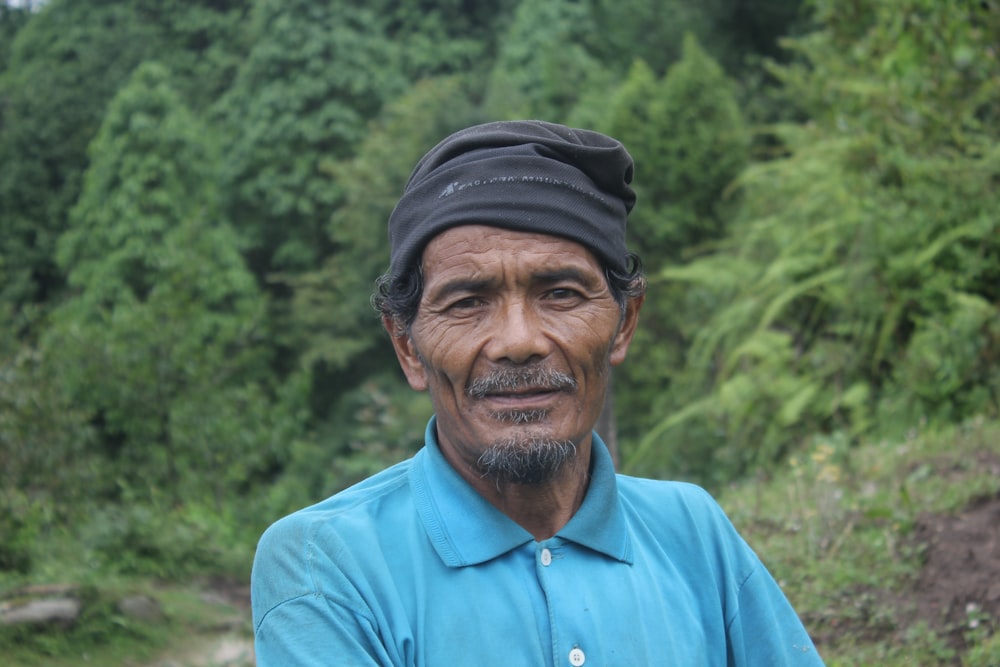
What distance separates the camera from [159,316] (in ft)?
51.5

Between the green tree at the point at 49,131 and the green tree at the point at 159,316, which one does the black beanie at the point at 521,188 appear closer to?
the green tree at the point at 159,316

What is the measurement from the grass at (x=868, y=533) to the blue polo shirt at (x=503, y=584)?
2.26 metres

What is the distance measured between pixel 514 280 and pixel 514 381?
19 cm

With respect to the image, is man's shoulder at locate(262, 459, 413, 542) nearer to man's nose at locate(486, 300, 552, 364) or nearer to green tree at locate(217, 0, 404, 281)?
man's nose at locate(486, 300, 552, 364)

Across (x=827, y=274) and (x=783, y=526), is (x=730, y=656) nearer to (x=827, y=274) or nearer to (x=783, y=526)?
(x=783, y=526)

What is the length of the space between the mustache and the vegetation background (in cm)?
263

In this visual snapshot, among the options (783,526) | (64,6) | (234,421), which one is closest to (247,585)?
(783,526)

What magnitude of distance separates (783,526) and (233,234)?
21.4 m

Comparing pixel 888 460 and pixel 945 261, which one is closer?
pixel 888 460

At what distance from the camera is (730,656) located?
2.11m

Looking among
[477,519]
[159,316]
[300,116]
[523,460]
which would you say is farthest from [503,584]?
[300,116]

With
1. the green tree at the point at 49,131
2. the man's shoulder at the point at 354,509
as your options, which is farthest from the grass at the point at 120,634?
the green tree at the point at 49,131

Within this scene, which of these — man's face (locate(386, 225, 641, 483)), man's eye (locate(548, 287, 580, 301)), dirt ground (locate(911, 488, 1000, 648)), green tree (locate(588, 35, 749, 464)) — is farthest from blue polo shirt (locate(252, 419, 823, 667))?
green tree (locate(588, 35, 749, 464))

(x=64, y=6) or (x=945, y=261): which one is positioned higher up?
(x=64, y=6)
